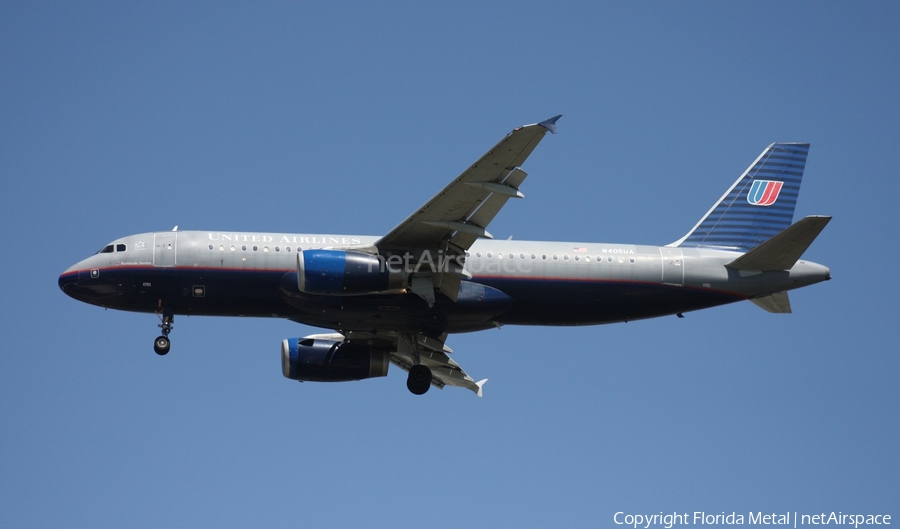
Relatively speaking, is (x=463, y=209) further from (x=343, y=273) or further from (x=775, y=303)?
(x=775, y=303)

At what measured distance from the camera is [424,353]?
48.6 m

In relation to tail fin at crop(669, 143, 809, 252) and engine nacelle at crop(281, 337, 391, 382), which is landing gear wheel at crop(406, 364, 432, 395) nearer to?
engine nacelle at crop(281, 337, 391, 382)

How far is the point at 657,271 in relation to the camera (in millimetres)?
44375

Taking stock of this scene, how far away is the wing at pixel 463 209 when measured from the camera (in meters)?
36.4

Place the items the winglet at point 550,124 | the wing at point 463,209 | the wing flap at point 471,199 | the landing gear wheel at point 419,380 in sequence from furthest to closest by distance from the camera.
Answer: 1. the landing gear wheel at point 419,380
2. the wing at point 463,209
3. the wing flap at point 471,199
4. the winglet at point 550,124

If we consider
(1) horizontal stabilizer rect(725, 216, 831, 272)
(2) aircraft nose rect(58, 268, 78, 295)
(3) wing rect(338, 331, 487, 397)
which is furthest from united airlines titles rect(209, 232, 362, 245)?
(1) horizontal stabilizer rect(725, 216, 831, 272)

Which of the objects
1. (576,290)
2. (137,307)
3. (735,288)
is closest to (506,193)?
(576,290)

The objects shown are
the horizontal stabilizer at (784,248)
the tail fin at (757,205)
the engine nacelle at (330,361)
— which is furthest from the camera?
the engine nacelle at (330,361)

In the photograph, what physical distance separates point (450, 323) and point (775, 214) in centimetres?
1350

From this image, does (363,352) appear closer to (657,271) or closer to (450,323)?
(450,323)

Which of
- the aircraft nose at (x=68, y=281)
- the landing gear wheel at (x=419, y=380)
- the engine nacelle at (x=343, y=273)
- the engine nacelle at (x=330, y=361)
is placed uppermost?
the aircraft nose at (x=68, y=281)

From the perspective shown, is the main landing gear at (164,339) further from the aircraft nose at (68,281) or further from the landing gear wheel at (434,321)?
the landing gear wheel at (434,321)

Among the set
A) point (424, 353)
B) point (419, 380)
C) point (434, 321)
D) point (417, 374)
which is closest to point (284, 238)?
point (434, 321)

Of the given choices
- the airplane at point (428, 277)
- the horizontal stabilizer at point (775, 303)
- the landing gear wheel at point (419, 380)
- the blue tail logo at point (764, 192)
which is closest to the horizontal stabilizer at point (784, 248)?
the airplane at point (428, 277)
